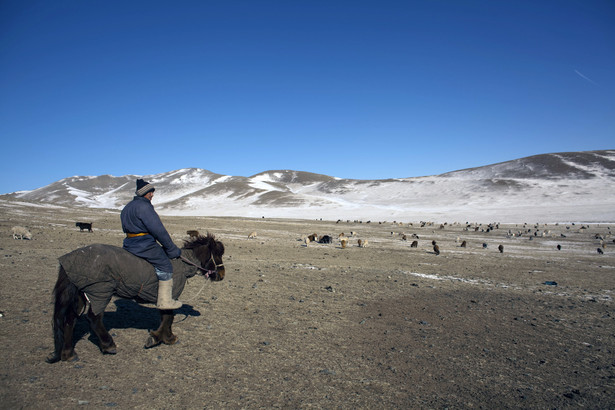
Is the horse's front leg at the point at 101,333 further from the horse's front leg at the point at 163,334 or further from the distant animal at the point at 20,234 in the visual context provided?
the distant animal at the point at 20,234

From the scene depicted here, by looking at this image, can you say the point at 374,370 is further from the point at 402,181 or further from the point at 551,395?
the point at 402,181

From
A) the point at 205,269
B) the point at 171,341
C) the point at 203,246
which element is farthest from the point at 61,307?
the point at 203,246

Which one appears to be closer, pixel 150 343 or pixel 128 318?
pixel 150 343

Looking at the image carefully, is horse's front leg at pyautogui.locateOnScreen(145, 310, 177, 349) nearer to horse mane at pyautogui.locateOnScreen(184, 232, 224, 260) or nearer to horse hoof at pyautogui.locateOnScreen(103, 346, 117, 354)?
horse hoof at pyautogui.locateOnScreen(103, 346, 117, 354)

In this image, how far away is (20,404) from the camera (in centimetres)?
392

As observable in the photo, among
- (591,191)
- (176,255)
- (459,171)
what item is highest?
(459,171)

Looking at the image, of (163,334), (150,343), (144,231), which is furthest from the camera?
(163,334)

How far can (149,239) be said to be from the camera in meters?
5.56

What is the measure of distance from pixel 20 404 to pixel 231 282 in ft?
23.3

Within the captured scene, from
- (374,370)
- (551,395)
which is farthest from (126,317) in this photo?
(551,395)

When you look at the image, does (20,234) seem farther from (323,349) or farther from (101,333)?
(323,349)

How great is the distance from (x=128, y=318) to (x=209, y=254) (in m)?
2.41

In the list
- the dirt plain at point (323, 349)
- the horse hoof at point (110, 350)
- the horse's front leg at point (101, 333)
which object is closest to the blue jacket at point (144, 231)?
the horse's front leg at point (101, 333)

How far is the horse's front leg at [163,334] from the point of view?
18.6 feet
